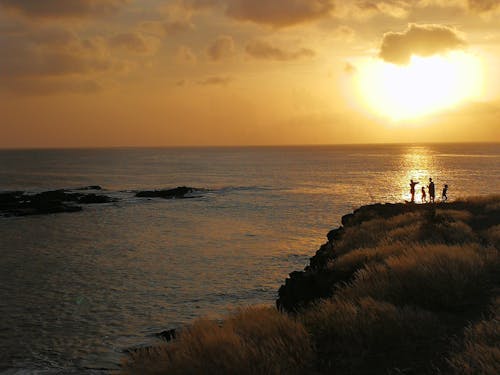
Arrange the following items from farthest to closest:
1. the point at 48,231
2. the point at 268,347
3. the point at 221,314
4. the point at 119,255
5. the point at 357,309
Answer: the point at 48,231, the point at 119,255, the point at 221,314, the point at 357,309, the point at 268,347

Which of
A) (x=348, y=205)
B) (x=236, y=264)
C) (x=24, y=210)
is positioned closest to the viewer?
(x=236, y=264)

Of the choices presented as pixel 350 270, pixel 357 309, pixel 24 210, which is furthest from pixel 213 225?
pixel 357 309

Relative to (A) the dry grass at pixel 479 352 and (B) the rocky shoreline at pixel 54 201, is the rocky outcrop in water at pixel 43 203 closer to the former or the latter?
(B) the rocky shoreline at pixel 54 201

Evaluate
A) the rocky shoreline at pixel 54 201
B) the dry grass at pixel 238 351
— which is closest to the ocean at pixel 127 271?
the rocky shoreline at pixel 54 201

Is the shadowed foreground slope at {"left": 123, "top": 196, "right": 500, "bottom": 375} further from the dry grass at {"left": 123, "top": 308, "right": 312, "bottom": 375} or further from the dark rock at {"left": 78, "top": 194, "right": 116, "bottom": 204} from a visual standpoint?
the dark rock at {"left": 78, "top": 194, "right": 116, "bottom": 204}

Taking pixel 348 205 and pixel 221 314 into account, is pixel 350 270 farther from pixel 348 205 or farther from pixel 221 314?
pixel 348 205

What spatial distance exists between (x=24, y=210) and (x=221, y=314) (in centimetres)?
4142

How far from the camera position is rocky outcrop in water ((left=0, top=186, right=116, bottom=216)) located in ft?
168

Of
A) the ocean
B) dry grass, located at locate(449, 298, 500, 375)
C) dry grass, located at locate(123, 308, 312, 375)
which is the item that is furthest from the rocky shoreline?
dry grass, located at locate(449, 298, 500, 375)

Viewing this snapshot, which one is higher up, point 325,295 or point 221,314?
point 325,295

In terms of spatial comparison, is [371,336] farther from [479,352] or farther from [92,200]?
[92,200]

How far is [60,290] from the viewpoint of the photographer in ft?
69.6

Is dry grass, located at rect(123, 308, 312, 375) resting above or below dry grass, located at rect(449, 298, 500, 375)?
below

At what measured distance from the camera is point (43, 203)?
2169 inches
